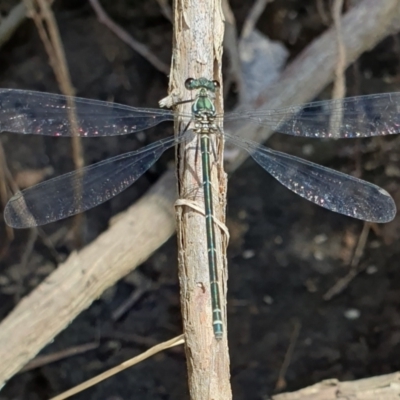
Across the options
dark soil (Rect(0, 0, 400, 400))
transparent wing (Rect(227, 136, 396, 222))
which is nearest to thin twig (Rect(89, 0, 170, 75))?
dark soil (Rect(0, 0, 400, 400))

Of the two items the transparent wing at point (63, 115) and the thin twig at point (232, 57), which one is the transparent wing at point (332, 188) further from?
the thin twig at point (232, 57)

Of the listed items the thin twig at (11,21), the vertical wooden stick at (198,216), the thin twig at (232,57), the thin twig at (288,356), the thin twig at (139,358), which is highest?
the thin twig at (11,21)

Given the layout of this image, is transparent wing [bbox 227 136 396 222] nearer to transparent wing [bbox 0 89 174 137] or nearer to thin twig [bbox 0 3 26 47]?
transparent wing [bbox 0 89 174 137]

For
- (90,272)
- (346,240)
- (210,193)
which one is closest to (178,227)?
(210,193)

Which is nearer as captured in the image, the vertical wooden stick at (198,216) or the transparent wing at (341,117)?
the vertical wooden stick at (198,216)

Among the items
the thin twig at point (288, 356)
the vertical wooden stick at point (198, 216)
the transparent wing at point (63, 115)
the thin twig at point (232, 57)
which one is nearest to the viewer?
the vertical wooden stick at point (198, 216)

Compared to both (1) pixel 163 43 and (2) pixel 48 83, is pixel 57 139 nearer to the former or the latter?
(2) pixel 48 83

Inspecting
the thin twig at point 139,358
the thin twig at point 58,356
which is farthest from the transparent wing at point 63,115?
the thin twig at point 58,356
